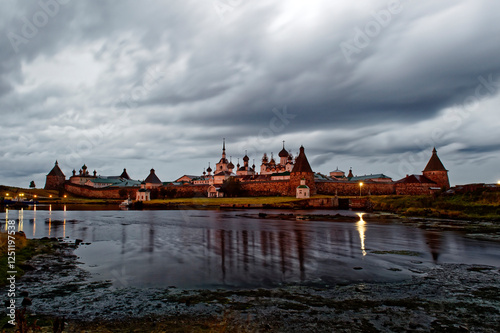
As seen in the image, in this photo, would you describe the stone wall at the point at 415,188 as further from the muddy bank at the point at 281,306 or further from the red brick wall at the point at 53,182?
the red brick wall at the point at 53,182

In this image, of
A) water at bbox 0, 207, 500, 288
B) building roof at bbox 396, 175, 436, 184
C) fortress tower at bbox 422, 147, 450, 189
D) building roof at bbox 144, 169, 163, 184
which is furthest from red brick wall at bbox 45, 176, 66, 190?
fortress tower at bbox 422, 147, 450, 189

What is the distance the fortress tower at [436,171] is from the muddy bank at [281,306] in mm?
71654

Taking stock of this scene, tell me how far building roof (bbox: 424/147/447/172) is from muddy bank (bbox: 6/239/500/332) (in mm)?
72205

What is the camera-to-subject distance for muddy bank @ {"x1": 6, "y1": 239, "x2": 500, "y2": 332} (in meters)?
5.89

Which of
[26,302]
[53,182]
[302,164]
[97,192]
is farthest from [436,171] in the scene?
[53,182]

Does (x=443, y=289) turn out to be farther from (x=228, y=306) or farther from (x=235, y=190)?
(x=235, y=190)

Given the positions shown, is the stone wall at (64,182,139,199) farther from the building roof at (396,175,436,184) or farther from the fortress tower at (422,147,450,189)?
the fortress tower at (422,147,450,189)

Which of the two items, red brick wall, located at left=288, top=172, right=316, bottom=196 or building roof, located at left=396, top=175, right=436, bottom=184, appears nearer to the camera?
building roof, located at left=396, top=175, right=436, bottom=184

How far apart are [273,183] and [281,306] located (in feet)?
244

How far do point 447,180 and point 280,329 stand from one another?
79.6m

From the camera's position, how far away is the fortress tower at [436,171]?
7197 centimetres

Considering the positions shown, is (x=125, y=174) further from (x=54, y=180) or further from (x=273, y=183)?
(x=273, y=183)

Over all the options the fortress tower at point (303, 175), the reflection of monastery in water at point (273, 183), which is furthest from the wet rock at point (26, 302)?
the fortress tower at point (303, 175)

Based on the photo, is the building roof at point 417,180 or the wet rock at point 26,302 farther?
the building roof at point 417,180
